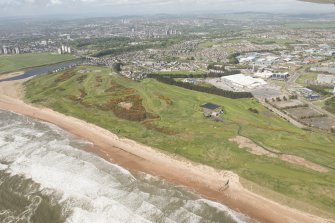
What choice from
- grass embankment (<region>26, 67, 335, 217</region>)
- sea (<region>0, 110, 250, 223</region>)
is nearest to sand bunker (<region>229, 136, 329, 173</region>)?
grass embankment (<region>26, 67, 335, 217</region>)

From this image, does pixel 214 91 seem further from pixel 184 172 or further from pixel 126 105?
pixel 184 172

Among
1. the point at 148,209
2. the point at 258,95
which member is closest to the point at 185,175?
the point at 148,209

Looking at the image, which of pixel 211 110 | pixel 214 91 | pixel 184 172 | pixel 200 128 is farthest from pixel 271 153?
pixel 214 91

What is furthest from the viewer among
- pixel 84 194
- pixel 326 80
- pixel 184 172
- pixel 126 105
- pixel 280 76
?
pixel 280 76

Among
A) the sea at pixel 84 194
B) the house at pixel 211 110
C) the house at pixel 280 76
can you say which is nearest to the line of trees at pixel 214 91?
the house at pixel 211 110

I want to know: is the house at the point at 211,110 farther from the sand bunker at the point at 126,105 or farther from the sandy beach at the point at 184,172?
the sandy beach at the point at 184,172
